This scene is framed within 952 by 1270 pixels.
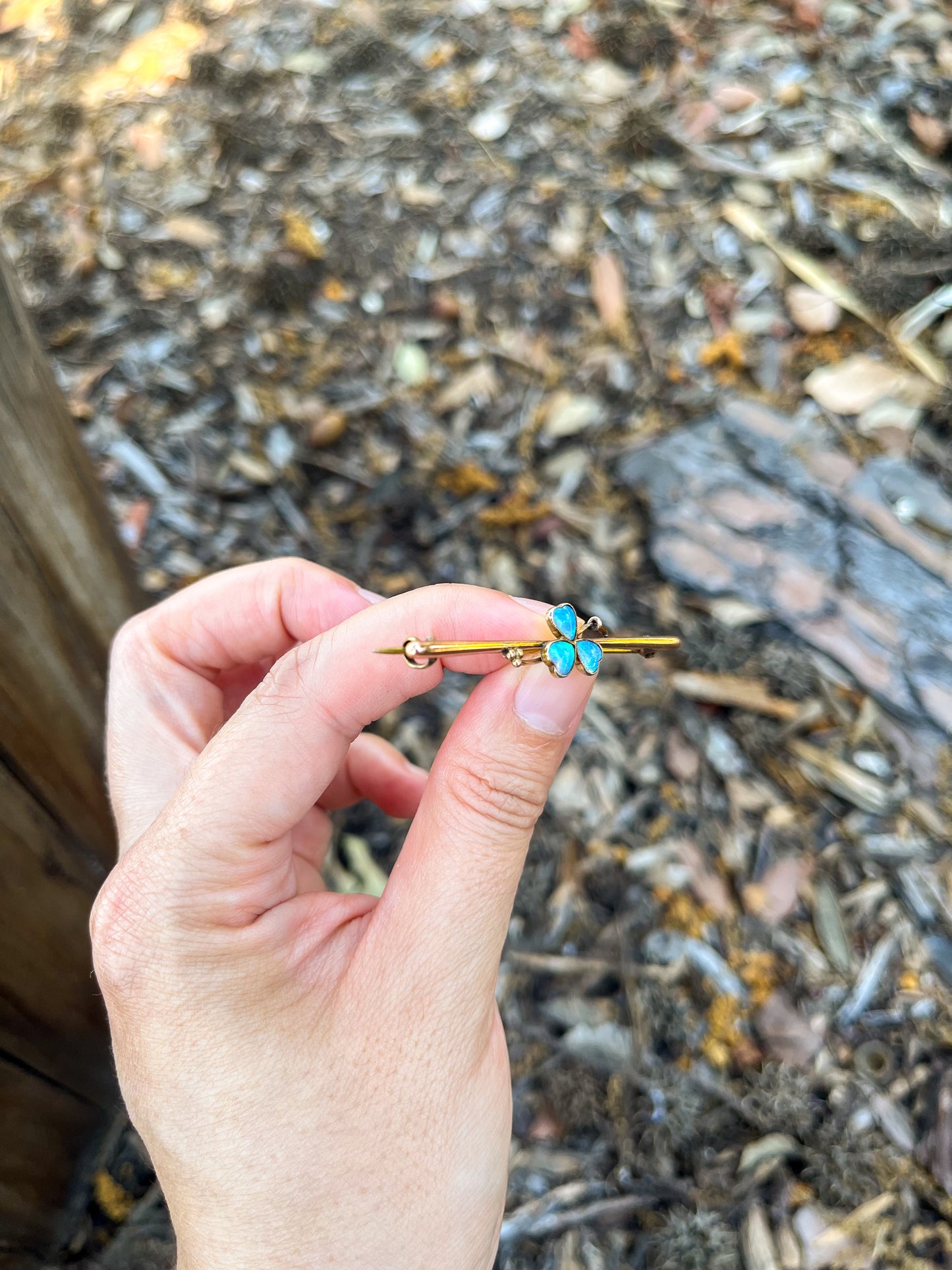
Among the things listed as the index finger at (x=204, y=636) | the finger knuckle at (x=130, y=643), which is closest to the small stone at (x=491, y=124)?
the index finger at (x=204, y=636)

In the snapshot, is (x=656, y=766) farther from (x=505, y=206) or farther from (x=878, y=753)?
(x=505, y=206)

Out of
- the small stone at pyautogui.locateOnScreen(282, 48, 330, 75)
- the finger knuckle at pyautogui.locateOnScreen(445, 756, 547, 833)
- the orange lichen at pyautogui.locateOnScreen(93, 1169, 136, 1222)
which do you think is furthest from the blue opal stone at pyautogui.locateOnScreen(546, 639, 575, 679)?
the small stone at pyautogui.locateOnScreen(282, 48, 330, 75)

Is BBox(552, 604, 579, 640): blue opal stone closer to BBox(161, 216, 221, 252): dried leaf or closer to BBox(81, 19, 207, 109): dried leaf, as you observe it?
BBox(161, 216, 221, 252): dried leaf

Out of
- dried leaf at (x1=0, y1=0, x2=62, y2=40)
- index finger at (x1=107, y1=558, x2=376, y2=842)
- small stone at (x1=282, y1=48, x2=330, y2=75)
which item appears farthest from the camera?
dried leaf at (x1=0, y1=0, x2=62, y2=40)

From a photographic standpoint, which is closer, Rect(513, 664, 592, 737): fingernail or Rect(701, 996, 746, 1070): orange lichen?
Rect(513, 664, 592, 737): fingernail

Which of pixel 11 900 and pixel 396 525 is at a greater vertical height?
pixel 11 900

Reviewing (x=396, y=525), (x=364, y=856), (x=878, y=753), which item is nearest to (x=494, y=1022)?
(x=364, y=856)

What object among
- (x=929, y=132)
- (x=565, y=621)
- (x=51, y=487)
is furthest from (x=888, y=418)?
(x=51, y=487)

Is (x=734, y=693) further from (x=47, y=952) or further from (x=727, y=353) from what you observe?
(x=47, y=952)
